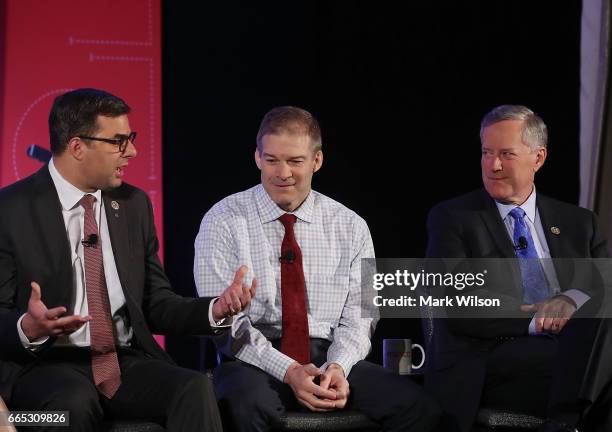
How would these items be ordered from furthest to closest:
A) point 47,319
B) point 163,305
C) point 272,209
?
point 272,209, point 163,305, point 47,319

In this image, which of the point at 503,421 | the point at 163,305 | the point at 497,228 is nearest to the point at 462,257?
the point at 497,228

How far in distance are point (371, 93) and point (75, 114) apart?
2092mm

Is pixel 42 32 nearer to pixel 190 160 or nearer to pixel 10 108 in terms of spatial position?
pixel 10 108

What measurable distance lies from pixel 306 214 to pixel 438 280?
0.60m

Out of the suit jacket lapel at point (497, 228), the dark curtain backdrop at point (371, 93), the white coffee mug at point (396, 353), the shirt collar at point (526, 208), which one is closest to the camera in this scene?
the suit jacket lapel at point (497, 228)

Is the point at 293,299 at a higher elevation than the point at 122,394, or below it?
higher

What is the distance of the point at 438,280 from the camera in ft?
11.7

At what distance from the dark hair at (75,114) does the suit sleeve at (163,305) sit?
41cm

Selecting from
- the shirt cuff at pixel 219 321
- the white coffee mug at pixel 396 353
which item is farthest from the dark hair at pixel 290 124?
the white coffee mug at pixel 396 353

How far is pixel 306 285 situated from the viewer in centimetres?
349

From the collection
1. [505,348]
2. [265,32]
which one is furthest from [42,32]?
[505,348]

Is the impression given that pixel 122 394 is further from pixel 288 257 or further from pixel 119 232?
pixel 288 257

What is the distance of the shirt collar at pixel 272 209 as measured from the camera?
11.6ft

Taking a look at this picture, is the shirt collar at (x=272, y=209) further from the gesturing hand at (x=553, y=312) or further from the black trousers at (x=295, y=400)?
the gesturing hand at (x=553, y=312)
